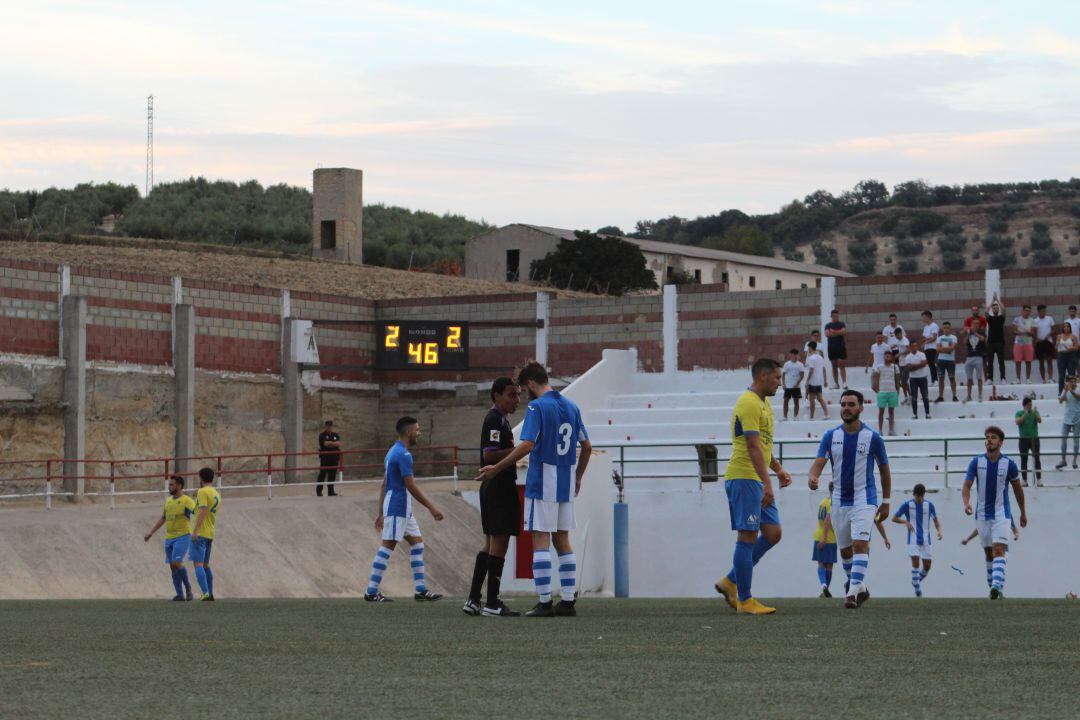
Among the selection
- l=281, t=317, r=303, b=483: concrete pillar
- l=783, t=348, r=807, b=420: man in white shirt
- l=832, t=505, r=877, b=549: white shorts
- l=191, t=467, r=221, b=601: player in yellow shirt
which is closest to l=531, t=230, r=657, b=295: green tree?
l=281, t=317, r=303, b=483: concrete pillar

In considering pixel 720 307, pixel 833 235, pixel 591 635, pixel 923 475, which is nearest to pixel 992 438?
pixel 591 635

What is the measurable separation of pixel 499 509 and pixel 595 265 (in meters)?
46.0

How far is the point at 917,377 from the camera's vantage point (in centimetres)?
2936

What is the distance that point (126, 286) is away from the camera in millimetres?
32812

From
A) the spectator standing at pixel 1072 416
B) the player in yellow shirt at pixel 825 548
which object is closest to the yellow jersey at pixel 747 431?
the player in yellow shirt at pixel 825 548

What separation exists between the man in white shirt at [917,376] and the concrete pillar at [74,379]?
1549cm

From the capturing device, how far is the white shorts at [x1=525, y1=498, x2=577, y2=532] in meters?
11.7

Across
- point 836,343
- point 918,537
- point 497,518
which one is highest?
point 836,343

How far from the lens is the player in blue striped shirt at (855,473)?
13.5 meters

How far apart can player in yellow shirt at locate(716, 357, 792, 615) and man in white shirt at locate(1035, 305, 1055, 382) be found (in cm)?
1963

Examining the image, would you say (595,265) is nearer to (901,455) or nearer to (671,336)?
(671,336)

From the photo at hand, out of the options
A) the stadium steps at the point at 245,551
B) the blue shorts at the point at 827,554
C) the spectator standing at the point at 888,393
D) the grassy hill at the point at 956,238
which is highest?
the grassy hill at the point at 956,238

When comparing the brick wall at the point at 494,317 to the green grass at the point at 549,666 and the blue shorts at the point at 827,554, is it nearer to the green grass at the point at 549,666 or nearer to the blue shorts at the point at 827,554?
the blue shorts at the point at 827,554

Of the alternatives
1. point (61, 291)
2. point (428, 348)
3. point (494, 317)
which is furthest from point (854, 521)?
point (494, 317)
